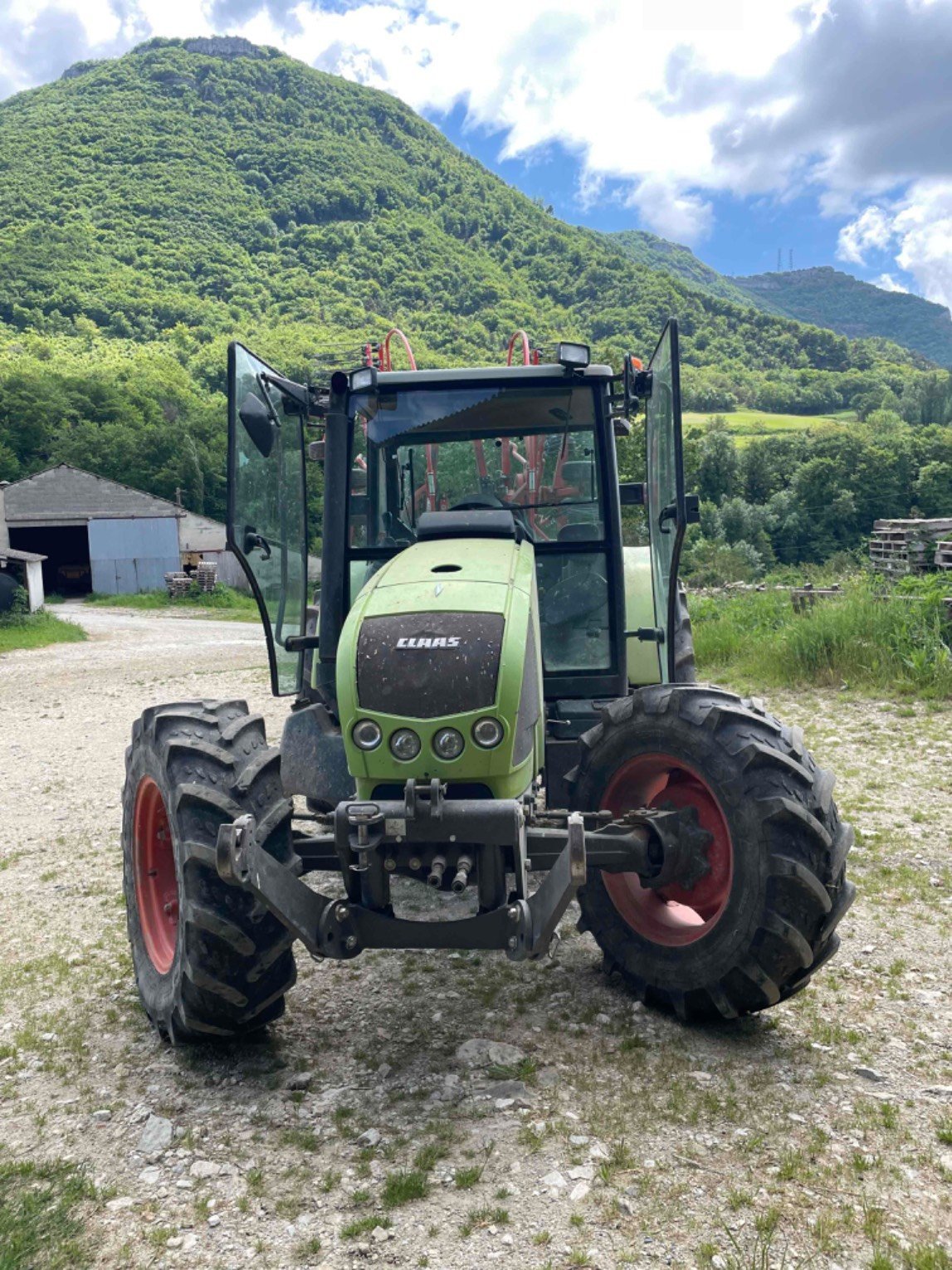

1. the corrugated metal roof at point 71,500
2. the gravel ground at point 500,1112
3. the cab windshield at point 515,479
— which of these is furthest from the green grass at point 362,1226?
the corrugated metal roof at point 71,500

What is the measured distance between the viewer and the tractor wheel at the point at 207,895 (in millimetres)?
3283

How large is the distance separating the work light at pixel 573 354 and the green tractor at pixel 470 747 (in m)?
0.03

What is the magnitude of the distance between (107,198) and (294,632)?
4545 inches

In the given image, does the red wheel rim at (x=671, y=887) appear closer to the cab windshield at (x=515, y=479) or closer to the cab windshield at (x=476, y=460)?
the cab windshield at (x=515, y=479)

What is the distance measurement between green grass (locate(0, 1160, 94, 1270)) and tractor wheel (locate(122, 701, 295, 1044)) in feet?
2.03

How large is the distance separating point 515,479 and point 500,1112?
2.69 metres

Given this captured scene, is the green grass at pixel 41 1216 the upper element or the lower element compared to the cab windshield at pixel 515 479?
lower

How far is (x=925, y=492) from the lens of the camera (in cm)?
5991

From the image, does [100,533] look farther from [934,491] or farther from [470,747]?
[934,491]

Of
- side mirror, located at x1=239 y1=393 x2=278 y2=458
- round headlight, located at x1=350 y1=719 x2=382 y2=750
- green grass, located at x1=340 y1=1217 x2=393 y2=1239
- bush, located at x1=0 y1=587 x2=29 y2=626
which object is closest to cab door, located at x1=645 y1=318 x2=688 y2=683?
round headlight, located at x1=350 y1=719 x2=382 y2=750

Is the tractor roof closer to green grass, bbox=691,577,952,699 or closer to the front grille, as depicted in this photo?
the front grille

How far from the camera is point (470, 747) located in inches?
124

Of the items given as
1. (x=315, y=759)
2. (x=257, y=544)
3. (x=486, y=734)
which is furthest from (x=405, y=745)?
(x=257, y=544)

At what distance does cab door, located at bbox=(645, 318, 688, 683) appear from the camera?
3.90 m
